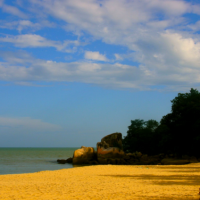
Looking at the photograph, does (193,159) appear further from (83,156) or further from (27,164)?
(27,164)

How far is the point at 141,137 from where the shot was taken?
53594mm

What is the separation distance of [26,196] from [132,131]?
4806 cm

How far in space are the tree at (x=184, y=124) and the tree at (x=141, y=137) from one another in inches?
520

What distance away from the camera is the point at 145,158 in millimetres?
43531

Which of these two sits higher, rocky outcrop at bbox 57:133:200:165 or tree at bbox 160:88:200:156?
tree at bbox 160:88:200:156

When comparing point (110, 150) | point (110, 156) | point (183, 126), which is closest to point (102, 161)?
point (110, 156)

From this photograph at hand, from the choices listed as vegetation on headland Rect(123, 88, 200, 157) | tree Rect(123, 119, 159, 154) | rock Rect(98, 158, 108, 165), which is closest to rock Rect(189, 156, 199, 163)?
vegetation on headland Rect(123, 88, 200, 157)

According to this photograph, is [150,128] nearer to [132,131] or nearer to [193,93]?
[132,131]

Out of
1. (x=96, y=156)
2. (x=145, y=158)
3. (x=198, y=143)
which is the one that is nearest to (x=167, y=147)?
(x=145, y=158)

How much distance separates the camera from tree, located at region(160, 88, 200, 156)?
111ft

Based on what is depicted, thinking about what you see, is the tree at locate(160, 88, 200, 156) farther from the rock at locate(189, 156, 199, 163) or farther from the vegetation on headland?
the rock at locate(189, 156, 199, 163)

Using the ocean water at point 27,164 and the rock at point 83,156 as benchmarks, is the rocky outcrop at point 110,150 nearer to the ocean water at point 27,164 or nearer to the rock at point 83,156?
the rock at point 83,156

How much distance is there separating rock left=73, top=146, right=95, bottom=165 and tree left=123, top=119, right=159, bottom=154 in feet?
39.5

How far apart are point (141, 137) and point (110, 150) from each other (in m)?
12.1
